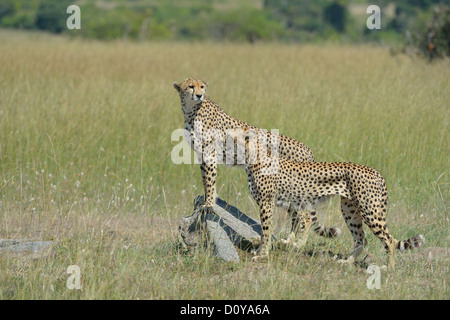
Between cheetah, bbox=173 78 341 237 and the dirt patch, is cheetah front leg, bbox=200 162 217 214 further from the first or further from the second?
the dirt patch

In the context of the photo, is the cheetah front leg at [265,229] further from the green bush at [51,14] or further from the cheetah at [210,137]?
the green bush at [51,14]

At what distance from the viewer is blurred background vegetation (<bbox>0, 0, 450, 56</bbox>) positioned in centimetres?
1582

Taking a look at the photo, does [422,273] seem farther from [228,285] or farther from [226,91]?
[226,91]

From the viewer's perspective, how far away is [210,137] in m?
5.45

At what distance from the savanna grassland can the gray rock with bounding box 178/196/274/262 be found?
12 cm

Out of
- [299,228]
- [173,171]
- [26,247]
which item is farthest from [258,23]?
[26,247]

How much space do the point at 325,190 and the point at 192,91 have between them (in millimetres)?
1216

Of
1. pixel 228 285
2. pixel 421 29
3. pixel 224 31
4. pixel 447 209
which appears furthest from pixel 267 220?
pixel 224 31

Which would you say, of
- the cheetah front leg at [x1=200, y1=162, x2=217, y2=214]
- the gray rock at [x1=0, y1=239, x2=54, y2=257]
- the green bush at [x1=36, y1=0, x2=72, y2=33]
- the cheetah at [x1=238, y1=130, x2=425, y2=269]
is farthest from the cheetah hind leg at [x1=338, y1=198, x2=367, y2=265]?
→ the green bush at [x1=36, y1=0, x2=72, y2=33]

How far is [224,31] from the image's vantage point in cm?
3381

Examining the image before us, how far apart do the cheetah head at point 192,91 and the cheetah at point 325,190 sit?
50 cm

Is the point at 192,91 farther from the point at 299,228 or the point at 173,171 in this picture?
the point at 173,171

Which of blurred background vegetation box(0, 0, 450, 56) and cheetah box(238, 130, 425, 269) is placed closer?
cheetah box(238, 130, 425, 269)

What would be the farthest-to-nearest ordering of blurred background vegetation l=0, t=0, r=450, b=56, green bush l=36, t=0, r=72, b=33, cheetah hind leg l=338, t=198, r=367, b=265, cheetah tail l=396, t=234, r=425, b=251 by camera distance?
1. green bush l=36, t=0, r=72, b=33
2. blurred background vegetation l=0, t=0, r=450, b=56
3. cheetah hind leg l=338, t=198, r=367, b=265
4. cheetah tail l=396, t=234, r=425, b=251
